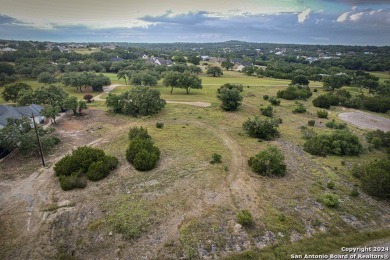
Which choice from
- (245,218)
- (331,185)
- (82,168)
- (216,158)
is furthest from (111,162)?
(331,185)

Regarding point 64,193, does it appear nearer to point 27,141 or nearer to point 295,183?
point 27,141

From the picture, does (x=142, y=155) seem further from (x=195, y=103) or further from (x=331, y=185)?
(x=195, y=103)

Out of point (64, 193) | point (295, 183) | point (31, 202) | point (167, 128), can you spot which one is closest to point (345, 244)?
point (295, 183)

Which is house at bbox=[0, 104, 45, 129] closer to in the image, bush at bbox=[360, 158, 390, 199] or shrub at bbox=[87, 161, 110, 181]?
shrub at bbox=[87, 161, 110, 181]

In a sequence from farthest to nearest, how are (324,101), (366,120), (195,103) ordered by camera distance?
(324,101) < (195,103) < (366,120)

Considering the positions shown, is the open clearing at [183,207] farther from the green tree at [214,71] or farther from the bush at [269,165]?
the green tree at [214,71]

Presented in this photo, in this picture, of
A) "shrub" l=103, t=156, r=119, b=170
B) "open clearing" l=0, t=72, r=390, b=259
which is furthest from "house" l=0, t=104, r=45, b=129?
"shrub" l=103, t=156, r=119, b=170
